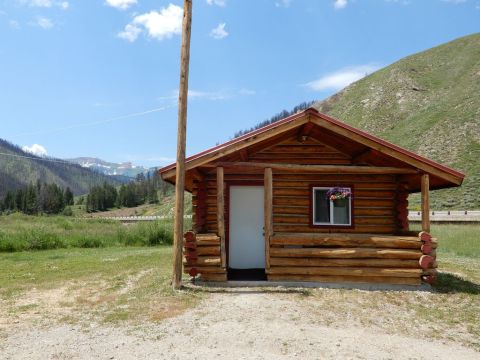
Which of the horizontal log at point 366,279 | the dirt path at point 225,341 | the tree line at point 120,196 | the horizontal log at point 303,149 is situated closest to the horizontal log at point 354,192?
the horizontal log at point 303,149

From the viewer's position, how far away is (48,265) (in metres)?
16.4

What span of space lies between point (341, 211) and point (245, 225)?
2.68 metres

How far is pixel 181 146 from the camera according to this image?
1034 centimetres

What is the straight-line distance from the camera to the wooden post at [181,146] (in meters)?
10.1

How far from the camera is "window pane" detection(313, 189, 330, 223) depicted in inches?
474

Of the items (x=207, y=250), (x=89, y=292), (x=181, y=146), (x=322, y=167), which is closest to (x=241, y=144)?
(x=181, y=146)

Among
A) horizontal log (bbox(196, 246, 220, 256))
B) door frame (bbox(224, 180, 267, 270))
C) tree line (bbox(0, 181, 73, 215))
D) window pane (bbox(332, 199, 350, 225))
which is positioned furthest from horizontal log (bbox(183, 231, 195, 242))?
tree line (bbox(0, 181, 73, 215))

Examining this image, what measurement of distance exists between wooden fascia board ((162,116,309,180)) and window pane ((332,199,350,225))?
8.63 ft

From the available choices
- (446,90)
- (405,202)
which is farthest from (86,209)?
(405,202)

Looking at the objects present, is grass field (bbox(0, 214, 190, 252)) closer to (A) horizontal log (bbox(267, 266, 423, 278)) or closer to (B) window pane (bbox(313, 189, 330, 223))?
(B) window pane (bbox(313, 189, 330, 223))

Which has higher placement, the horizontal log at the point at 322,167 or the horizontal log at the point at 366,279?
the horizontal log at the point at 322,167

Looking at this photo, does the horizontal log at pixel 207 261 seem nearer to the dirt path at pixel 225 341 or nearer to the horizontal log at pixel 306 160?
the dirt path at pixel 225 341

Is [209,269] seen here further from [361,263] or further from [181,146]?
[361,263]

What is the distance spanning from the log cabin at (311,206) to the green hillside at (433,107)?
40.5 m
